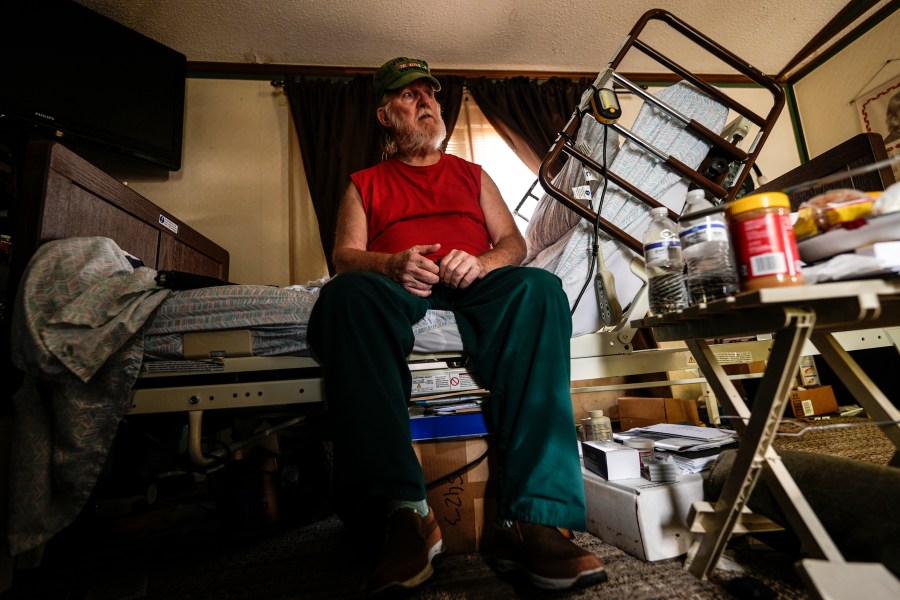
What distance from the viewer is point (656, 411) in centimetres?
213

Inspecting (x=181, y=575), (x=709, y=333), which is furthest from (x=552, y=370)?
(x=181, y=575)

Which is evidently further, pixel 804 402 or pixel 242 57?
pixel 242 57

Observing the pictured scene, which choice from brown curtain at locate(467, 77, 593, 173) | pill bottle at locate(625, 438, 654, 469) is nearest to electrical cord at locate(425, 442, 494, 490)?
pill bottle at locate(625, 438, 654, 469)

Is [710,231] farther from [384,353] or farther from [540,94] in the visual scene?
[540,94]

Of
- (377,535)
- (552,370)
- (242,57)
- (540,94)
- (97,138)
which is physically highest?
(242,57)

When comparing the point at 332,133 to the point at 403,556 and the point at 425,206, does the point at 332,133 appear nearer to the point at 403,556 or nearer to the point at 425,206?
the point at 425,206

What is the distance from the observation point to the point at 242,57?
8.73ft

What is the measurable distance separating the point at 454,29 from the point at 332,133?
0.91m

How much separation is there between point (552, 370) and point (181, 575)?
946 millimetres

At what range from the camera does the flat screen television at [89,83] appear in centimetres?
190

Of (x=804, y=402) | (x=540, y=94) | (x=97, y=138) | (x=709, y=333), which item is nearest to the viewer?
(x=709, y=333)

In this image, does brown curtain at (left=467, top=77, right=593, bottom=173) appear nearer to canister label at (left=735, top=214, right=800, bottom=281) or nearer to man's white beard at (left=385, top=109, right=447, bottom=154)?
man's white beard at (left=385, top=109, right=447, bottom=154)

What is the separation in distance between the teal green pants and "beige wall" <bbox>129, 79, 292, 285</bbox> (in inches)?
67.0

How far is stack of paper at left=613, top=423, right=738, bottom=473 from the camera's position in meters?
1.01
